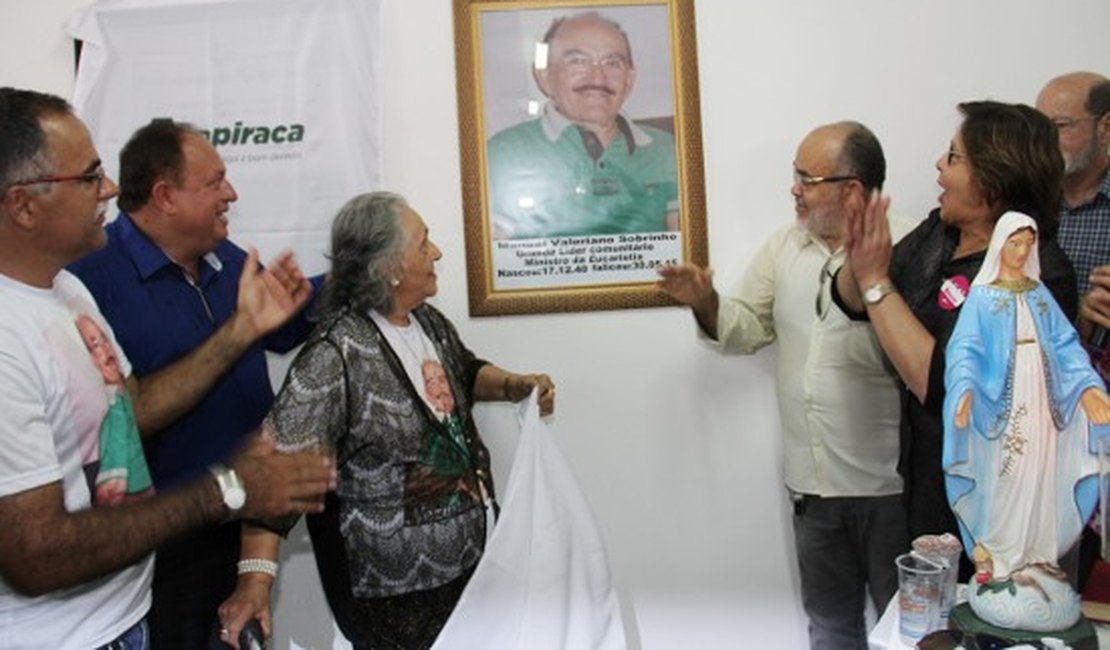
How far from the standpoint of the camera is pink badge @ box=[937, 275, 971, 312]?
1458 mm

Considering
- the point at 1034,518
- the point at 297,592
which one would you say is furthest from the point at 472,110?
the point at 1034,518

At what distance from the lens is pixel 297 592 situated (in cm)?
228

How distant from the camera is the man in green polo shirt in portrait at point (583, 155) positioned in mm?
2170

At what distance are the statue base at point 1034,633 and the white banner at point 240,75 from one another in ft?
5.61

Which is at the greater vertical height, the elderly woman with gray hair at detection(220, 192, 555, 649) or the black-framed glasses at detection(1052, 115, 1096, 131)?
the black-framed glasses at detection(1052, 115, 1096, 131)

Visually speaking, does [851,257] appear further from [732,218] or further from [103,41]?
[103,41]

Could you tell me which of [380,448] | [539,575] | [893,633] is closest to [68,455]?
[380,448]

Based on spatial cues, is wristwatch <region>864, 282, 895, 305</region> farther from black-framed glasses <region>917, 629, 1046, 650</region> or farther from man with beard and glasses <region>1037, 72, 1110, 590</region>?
man with beard and glasses <region>1037, 72, 1110, 590</region>

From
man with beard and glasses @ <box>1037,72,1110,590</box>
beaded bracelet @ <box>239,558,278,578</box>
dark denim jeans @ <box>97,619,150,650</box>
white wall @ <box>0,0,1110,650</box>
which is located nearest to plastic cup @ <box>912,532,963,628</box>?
man with beard and glasses @ <box>1037,72,1110,590</box>

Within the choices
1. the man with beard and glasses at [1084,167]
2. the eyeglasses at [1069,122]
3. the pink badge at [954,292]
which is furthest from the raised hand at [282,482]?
the eyeglasses at [1069,122]

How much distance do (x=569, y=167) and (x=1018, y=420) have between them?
4.19 feet

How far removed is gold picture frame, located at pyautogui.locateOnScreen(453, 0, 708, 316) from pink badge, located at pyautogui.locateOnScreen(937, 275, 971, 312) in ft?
2.57

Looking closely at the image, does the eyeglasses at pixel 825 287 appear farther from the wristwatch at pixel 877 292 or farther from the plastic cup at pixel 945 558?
the plastic cup at pixel 945 558

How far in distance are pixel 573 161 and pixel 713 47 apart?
0.48 meters
